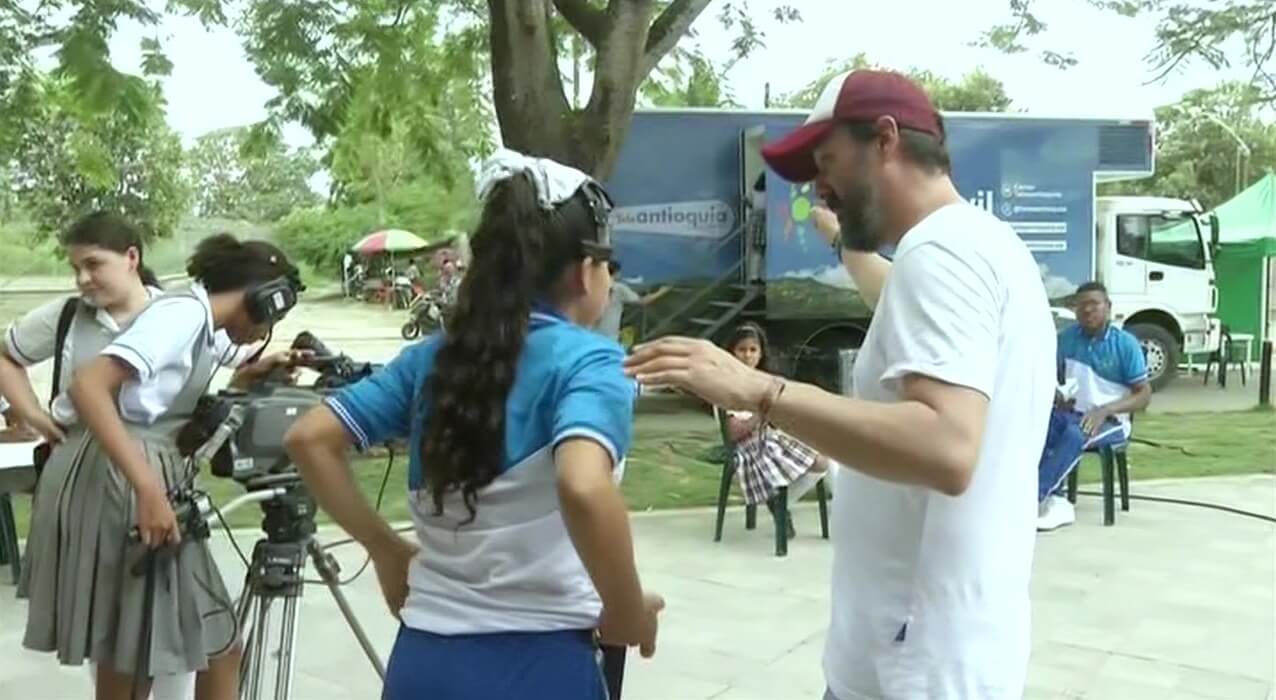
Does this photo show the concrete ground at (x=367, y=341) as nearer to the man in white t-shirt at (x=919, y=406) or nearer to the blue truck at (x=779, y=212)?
the blue truck at (x=779, y=212)

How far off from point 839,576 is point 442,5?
27.4 ft

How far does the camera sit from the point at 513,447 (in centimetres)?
170

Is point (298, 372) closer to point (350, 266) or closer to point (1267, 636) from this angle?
point (1267, 636)

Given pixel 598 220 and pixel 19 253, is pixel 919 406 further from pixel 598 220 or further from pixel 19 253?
pixel 19 253

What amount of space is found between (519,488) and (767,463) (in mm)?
4399

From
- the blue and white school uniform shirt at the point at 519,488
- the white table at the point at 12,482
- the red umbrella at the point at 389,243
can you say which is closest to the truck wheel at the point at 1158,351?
the white table at the point at 12,482

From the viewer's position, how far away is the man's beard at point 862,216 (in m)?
1.74

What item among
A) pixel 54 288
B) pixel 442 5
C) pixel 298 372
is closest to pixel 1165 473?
pixel 442 5

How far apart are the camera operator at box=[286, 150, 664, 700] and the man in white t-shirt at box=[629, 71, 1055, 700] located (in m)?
0.14

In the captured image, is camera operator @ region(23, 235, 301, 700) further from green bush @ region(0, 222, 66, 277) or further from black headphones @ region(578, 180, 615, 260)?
green bush @ region(0, 222, 66, 277)

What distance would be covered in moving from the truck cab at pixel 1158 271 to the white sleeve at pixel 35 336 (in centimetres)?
1236

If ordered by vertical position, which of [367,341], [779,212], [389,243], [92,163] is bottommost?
[367,341]

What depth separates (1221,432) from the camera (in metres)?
10.5

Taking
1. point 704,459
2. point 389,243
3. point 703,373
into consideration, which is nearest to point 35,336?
point 703,373
